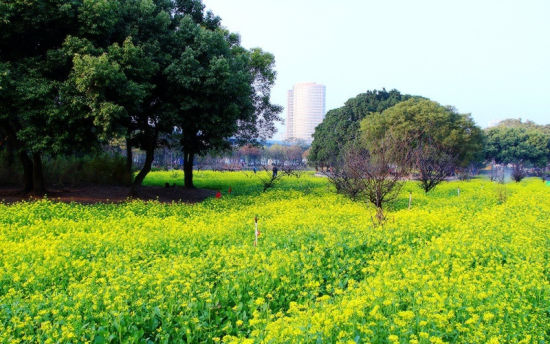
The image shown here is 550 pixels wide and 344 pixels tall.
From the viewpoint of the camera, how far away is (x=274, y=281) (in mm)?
6742

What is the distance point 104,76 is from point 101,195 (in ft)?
26.5

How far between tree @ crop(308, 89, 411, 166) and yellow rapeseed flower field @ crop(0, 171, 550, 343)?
137 ft

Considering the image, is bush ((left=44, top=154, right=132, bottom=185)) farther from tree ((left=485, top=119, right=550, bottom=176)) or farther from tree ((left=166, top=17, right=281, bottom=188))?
tree ((left=485, top=119, right=550, bottom=176))

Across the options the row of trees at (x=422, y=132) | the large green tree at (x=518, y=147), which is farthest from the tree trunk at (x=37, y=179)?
the large green tree at (x=518, y=147)

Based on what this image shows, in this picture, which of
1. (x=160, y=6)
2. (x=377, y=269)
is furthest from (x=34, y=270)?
(x=160, y=6)

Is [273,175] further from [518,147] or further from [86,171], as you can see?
[518,147]

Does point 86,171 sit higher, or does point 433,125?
point 433,125

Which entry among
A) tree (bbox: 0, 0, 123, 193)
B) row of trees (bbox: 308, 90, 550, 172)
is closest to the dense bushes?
tree (bbox: 0, 0, 123, 193)

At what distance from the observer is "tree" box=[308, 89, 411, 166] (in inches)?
2135

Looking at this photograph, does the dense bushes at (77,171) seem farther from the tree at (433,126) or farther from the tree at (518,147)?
the tree at (518,147)

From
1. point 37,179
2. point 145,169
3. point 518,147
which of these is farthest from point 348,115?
point 37,179

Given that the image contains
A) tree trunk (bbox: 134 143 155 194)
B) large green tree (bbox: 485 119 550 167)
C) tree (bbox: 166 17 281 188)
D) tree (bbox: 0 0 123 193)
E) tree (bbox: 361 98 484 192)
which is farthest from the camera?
large green tree (bbox: 485 119 550 167)

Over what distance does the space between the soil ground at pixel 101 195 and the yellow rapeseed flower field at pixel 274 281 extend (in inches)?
175

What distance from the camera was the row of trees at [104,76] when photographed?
46.6 ft
